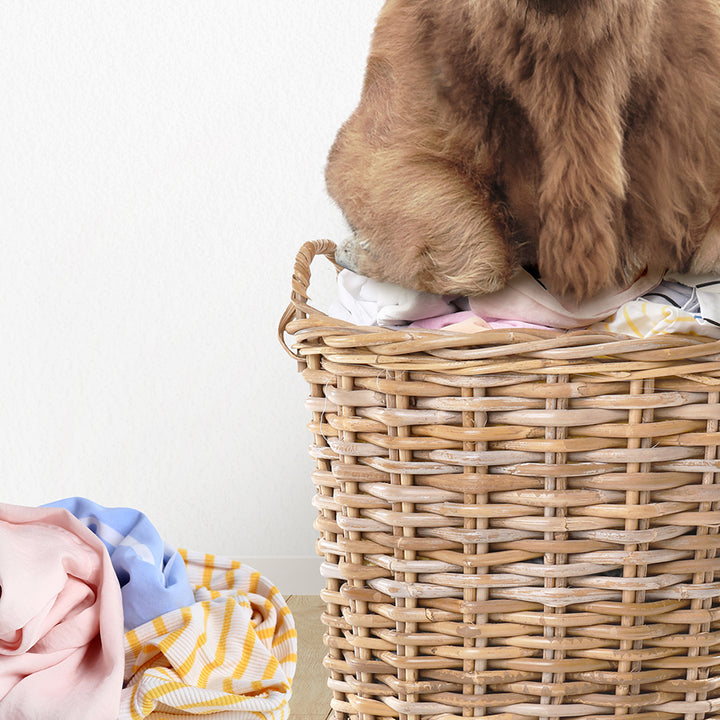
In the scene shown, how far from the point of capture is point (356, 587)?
535 millimetres

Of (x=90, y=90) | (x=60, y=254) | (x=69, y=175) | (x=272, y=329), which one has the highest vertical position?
(x=90, y=90)

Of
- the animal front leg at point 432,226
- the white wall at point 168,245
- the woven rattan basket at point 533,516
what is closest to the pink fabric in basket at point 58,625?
the woven rattan basket at point 533,516

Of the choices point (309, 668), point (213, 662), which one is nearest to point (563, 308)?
point (213, 662)

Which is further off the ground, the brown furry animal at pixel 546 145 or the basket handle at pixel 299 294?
the brown furry animal at pixel 546 145

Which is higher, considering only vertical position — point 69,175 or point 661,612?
point 69,175

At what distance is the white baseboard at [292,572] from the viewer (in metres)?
1.26

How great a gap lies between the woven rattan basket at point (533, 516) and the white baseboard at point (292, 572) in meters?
Result: 0.74

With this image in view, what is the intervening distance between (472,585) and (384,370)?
0.14 m

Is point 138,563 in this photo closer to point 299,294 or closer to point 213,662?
point 213,662

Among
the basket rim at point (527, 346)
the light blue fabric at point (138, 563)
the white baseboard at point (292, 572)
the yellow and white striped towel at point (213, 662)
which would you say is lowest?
the white baseboard at point (292, 572)

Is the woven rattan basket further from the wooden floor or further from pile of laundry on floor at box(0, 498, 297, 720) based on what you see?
the wooden floor

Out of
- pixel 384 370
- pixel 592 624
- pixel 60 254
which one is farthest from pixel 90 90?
pixel 592 624

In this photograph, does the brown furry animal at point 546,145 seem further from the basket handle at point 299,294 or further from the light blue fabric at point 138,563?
the light blue fabric at point 138,563

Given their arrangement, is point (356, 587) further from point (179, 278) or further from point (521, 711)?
point (179, 278)
